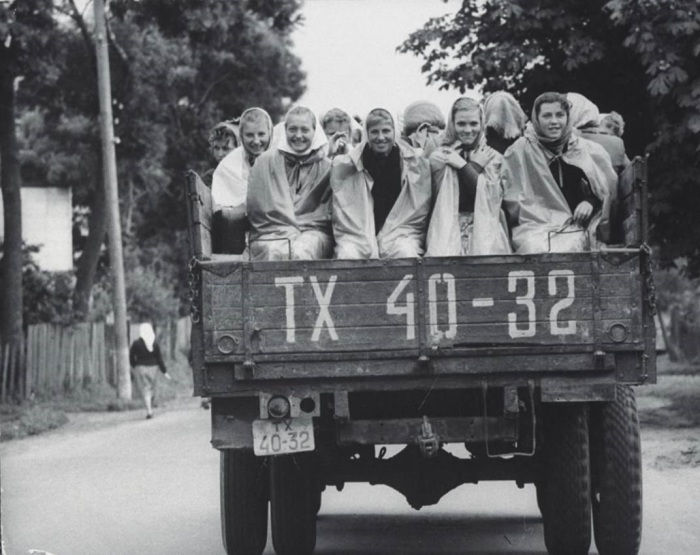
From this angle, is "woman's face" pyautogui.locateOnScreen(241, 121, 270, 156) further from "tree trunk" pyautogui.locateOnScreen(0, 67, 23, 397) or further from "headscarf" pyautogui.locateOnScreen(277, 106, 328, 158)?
"tree trunk" pyautogui.locateOnScreen(0, 67, 23, 397)

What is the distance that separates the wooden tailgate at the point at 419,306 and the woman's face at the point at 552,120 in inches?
50.9

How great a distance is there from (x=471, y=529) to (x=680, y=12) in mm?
7732

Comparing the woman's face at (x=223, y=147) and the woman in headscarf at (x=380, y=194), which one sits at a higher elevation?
the woman's face at (x=223, y=147)

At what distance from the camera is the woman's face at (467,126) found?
25.1ft

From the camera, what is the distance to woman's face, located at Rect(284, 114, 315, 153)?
7.41m

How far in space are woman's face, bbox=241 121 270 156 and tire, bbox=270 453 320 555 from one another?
2.18 m

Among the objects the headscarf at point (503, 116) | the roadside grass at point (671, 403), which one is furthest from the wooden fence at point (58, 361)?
the headscarf at point (503, 116)

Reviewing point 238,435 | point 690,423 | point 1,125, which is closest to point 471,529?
point 238,435

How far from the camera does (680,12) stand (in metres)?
14.0

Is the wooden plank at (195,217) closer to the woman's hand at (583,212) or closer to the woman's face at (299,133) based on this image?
the woman's face at (299,133)

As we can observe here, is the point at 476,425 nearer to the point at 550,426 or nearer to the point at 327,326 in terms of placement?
the point at 550,426

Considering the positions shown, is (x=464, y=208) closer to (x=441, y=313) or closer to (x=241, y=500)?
(x=441, y=313)

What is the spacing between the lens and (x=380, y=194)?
23.8ft

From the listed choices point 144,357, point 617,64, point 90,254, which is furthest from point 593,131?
point 90,254
